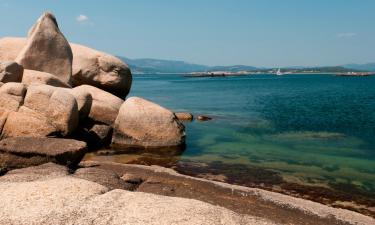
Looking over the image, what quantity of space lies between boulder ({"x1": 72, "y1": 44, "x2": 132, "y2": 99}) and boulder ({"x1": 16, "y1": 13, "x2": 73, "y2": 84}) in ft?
6.70

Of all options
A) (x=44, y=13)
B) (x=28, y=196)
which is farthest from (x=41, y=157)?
(x=44, y=13)

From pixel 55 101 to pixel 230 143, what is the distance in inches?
449

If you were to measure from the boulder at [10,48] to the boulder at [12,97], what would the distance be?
8.96 meters

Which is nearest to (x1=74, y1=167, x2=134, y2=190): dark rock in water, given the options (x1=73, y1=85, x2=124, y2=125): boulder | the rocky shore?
the rocky shore

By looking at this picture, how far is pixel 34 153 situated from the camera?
48.3ft

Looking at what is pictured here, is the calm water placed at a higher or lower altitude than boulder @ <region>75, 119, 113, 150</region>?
lower

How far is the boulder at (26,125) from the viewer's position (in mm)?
19375

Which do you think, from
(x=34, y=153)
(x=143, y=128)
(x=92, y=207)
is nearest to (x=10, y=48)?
(x=143, y=128)

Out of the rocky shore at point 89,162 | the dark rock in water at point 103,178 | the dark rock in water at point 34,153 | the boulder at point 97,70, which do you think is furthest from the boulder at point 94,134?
the dark rock in water at point 103,178

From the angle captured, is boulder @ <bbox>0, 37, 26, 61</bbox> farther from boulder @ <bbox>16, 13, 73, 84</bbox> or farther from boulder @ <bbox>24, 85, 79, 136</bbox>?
boulder @ <bbox>24, 85, 79, 136</bbox>

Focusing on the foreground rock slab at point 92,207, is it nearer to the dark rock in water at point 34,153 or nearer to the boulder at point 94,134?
the dark rock in water at point 34,153

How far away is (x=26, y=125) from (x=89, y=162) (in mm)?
3580

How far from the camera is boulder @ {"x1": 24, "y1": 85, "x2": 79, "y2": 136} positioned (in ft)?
65.4

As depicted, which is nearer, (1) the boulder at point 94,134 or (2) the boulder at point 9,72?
(2) the boulder at point 9,72
